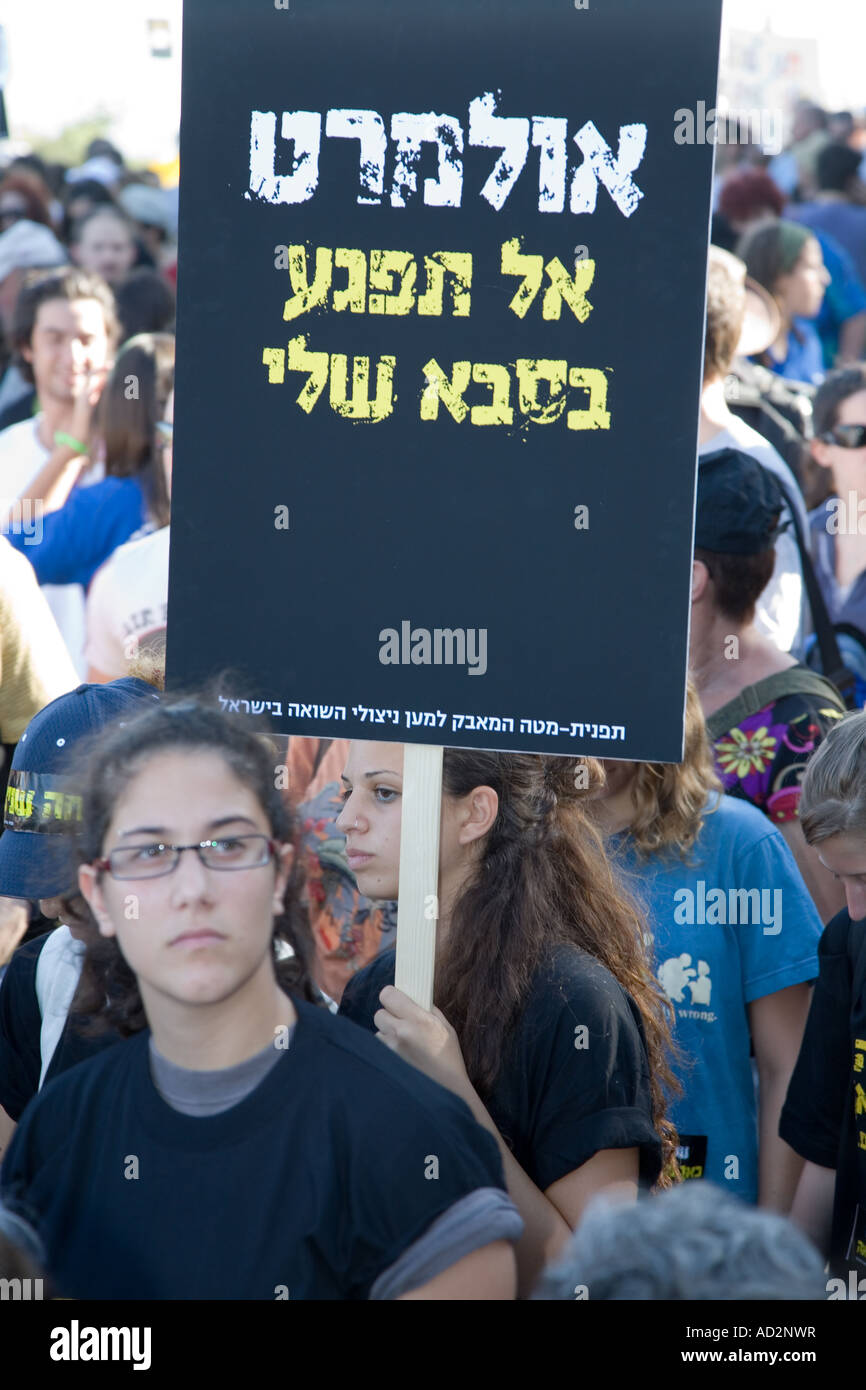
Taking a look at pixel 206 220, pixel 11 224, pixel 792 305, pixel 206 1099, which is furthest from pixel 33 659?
pixel 11 224

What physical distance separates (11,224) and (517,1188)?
8378 millimetres

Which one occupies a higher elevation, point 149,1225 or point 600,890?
point 600,890

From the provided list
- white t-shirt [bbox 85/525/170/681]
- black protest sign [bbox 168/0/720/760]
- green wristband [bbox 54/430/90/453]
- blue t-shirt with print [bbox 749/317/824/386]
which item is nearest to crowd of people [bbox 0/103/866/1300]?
black protest sign [bbox 168/0/720/760]

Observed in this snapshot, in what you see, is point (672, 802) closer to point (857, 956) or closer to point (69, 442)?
point (857, 956)

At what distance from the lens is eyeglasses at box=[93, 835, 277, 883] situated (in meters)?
1.89

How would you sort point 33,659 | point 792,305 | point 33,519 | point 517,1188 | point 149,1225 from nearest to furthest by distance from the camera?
point 149,1225, point 517,1188, point 33,659, point 33,519, point 792,305

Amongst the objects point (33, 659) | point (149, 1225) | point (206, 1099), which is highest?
point (33, 659)

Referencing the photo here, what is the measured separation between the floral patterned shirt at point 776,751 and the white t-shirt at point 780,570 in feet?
2.07

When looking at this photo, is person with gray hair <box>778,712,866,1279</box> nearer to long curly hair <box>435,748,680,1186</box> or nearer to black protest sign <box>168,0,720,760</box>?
long curly hair <box>435,748,680,1186</box>

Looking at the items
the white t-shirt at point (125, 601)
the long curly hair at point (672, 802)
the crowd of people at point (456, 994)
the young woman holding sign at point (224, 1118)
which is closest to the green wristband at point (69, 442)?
the white t-shirt at point (125, 601)

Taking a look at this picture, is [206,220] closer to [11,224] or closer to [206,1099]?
[206,1099]

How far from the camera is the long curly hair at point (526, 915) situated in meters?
2.29

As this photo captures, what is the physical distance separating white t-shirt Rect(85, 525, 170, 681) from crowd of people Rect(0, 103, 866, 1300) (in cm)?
67

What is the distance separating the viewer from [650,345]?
217 cm
